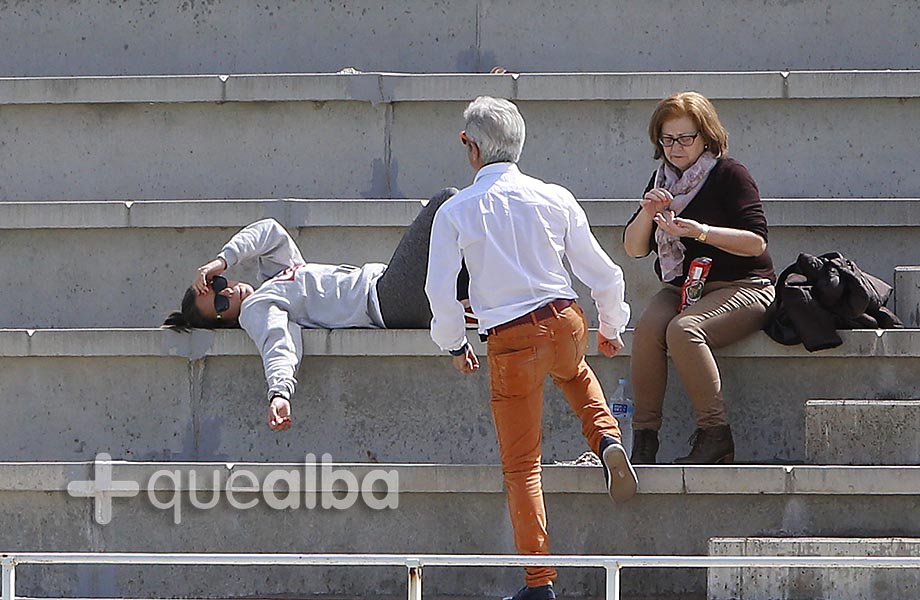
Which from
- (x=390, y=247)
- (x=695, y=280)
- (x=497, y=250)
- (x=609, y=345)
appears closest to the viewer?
(x=497, y=250)

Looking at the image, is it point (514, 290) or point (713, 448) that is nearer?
point (514, 290)

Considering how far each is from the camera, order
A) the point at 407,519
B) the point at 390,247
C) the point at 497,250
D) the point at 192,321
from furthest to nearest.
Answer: the point at 390,247
the point at 192,321
the point at 407,519
the point at 497,250

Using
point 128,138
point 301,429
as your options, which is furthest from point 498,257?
point 128,138

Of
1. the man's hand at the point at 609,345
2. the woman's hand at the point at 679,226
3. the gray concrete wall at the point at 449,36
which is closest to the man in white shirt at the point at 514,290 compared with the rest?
the man's hand at the point at 609,345

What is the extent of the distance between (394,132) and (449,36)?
28.3 inches

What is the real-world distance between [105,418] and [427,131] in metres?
1.93

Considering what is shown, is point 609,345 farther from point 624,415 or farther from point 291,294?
point 291,294

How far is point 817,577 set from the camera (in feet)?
15.4

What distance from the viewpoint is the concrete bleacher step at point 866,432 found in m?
5.16

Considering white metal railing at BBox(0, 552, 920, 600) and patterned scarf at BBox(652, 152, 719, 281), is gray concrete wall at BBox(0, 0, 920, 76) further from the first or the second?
white metal railing at BBox(0, 552, 920, 600)

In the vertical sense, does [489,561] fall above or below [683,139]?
below

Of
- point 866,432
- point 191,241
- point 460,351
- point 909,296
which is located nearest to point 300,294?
point 191,241

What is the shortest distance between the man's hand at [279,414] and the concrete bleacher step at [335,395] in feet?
1.46

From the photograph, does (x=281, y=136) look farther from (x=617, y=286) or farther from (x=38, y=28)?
(x=617, y=286)
